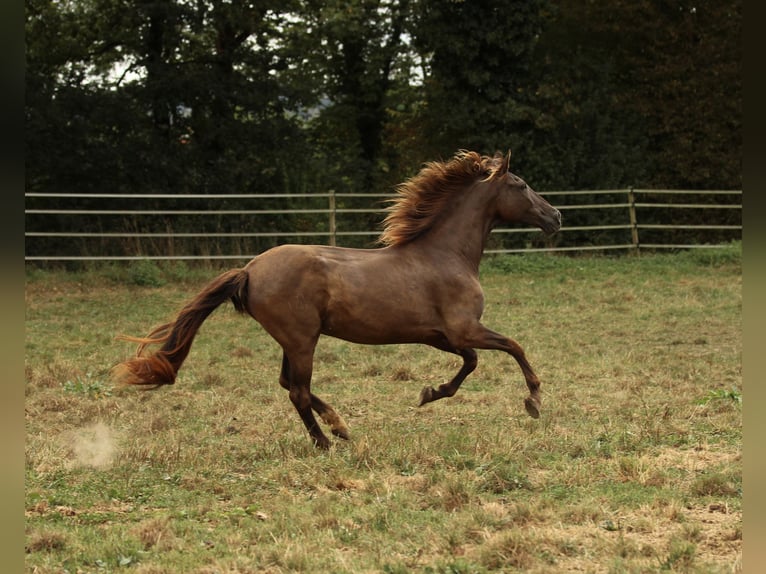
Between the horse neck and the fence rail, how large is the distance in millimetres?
10401

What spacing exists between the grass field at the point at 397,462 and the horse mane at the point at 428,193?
5.08 ft

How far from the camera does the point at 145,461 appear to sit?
5.75 m

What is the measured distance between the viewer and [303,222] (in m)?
20.8

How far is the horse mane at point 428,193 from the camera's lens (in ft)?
22.2

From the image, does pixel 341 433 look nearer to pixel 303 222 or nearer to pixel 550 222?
pixel 550 222

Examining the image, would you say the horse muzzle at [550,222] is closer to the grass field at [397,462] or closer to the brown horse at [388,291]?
the brown horse at [388,291]

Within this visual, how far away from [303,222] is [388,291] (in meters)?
Result: 14.8

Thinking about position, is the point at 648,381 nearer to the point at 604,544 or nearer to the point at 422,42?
the point at 604,544

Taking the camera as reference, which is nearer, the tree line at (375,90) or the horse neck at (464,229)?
the horse neck at (464,229)

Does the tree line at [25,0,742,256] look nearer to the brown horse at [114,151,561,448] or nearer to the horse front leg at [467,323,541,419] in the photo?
the brown horse at [114,151,561,448]

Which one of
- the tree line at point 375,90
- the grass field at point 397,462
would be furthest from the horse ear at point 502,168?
the tree line at point 375,90

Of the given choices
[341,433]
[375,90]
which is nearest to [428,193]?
[341,433]
